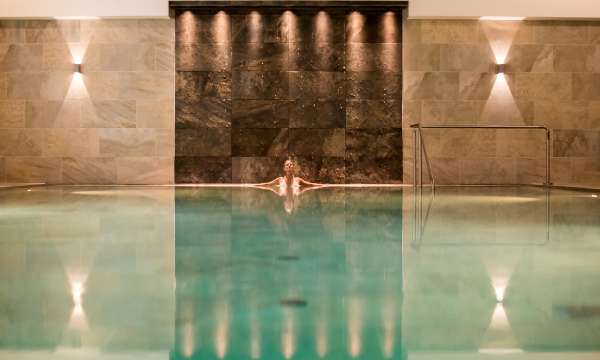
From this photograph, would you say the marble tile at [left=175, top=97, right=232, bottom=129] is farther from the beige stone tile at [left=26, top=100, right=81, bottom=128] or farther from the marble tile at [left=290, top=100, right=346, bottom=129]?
the beige stone tile at [left=26, top=100, right=81, bottom=128]

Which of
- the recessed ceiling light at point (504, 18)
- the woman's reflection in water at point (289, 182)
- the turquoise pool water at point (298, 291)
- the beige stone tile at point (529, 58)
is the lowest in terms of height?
the turquoise pool water at point (298, 291)

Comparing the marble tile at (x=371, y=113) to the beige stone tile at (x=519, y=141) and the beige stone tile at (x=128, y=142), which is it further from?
the beige stone tile at (x=128, y=142)

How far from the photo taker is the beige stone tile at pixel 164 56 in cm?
1284

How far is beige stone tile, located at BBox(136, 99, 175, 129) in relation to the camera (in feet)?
42.3

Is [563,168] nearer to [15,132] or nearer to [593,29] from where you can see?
[593,29]

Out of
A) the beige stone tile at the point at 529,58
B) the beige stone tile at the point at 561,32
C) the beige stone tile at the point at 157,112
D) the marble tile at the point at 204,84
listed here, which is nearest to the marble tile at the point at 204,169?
the beige stone tile at the point at 157,112

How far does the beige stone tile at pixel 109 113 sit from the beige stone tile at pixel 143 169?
0.69 m

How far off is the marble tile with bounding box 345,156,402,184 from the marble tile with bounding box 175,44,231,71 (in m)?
3.03

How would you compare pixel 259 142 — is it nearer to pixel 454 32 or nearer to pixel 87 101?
pixel 87 101

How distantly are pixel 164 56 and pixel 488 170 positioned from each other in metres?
6.60

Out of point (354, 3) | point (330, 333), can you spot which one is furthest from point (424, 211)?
point (354, 3)

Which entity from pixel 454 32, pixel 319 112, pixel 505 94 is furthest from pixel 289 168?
pixel 505 94

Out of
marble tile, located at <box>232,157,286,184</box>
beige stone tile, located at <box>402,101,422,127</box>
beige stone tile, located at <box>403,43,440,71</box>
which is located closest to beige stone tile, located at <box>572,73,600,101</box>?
beige stone tile, located at <box>403,43,440,71</box>

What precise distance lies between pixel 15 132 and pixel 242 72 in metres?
4.53
